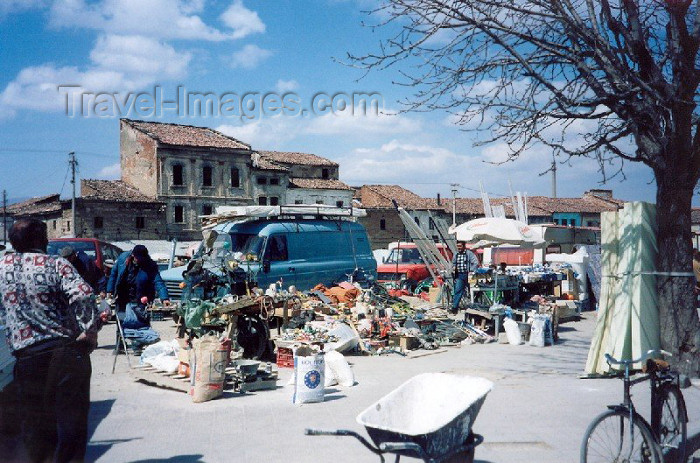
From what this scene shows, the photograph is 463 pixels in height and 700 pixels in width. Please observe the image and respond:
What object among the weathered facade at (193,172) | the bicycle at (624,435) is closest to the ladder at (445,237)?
the bicycle at (624,435)

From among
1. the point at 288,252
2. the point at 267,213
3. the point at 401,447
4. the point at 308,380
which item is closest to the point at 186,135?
the point at 267,213

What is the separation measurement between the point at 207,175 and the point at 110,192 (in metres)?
7.30

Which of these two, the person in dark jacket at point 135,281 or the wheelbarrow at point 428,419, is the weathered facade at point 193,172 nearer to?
the person in dark jacket at point 135,281

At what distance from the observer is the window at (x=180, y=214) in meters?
46.3

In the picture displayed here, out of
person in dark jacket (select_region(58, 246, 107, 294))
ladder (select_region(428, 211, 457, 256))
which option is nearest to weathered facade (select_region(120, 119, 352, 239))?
ladder (select_region(428, 211, 457, 256))

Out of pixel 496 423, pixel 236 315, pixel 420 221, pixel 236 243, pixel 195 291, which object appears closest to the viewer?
pixel 496 423

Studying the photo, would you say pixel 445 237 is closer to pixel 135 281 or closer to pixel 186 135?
pixel 135 281

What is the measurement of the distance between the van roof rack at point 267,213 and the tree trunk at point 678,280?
10183mm

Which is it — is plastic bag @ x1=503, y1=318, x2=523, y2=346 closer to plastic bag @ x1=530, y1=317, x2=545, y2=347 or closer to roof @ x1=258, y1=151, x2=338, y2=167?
plastic bag @ x1=530, y1=317, x2=545, y2=347

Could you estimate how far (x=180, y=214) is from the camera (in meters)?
46.5

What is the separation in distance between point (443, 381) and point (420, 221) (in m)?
52.8

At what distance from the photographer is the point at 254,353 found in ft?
33.6

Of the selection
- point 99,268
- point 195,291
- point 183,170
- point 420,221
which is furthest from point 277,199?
point 195,291

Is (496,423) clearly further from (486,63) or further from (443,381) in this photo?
(486,63)
